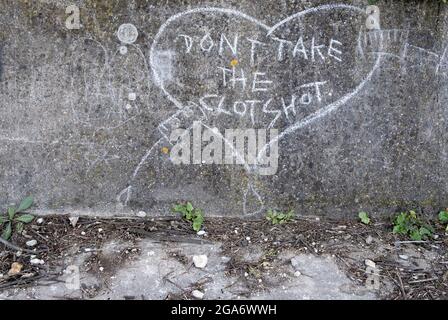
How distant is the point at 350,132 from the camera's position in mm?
3295

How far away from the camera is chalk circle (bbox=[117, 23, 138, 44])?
3.12m

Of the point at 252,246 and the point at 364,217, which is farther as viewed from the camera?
the point at 364,217

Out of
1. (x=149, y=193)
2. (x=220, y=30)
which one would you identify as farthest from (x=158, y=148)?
(x=220, y=30)

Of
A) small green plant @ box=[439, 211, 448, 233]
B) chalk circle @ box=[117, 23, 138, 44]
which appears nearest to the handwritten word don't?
chalk circle @ box=[117, 23, 138, 44]

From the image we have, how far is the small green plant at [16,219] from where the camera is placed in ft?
10.3

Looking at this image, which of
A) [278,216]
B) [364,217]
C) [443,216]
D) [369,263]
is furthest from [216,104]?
[443,216]

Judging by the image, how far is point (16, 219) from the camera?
3195mm

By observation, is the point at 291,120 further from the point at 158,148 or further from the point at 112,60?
the point at 112,60

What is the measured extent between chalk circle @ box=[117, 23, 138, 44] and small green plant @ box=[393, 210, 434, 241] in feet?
7.31

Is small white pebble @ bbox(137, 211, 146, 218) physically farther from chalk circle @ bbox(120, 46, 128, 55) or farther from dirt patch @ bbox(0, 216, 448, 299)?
chalk circle @ bbox(120, 46, 128, 55)

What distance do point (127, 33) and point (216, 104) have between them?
757 mm

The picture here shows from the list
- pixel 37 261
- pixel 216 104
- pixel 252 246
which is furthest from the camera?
pixel 216 104

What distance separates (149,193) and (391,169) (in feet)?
5.68

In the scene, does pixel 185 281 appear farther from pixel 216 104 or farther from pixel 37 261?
pixel 216 104
